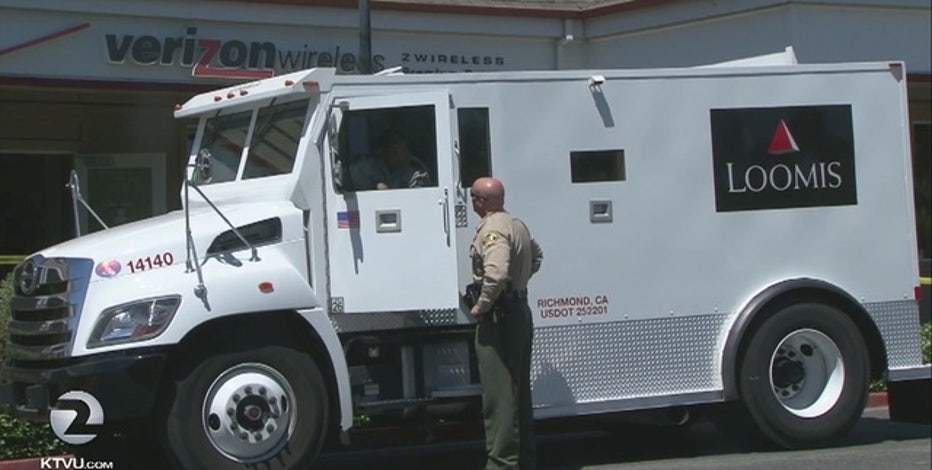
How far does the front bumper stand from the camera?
871cm

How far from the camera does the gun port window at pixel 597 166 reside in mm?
10141

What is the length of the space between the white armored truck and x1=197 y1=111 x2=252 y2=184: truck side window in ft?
0.06

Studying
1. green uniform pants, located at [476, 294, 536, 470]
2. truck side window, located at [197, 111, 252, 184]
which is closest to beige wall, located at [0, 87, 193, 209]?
truck side window, located at [197, 111, 252, 184]

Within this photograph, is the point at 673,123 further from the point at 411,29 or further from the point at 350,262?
the point at 411,29

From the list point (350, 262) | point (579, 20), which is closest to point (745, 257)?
point (350, 262)

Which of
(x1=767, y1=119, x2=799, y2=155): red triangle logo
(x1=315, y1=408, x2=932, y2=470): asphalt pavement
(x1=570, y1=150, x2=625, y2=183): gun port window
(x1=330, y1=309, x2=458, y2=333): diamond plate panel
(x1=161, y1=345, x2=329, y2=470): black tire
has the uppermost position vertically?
(x1=767, y1=119, x2=799, y2=155): red triangle logo

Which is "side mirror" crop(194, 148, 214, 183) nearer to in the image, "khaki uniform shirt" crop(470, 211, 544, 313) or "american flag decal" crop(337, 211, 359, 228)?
"american flag decal" crop(337, 211, 359, 228)

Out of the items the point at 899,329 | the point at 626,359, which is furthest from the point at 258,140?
the point at 899,329

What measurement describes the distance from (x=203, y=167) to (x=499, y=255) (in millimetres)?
2490

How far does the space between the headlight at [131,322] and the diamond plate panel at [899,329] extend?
508 cm

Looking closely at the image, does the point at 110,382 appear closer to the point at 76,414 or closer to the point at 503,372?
the point at 76,414

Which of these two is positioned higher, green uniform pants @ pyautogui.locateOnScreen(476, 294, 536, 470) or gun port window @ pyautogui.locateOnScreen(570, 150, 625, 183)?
gun port window @ pyautogui.locateOnScreen(570, 150, 625, 183)

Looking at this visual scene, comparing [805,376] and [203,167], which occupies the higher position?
[203,167]

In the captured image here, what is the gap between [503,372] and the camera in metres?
9.23
